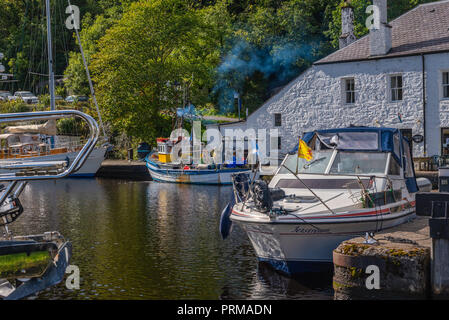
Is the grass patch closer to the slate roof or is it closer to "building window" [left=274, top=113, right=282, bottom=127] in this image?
the slate roof

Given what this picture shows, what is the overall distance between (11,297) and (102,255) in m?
5.05

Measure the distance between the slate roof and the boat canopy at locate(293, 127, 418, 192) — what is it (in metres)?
18.2

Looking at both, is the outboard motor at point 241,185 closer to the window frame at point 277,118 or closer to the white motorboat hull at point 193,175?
the white motorboat hull at point 193,175

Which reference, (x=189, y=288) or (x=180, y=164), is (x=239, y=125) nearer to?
(x=180, y=164)

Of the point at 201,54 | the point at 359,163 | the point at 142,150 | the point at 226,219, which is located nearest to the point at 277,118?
the point at 142,150

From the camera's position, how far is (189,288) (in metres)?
12.8

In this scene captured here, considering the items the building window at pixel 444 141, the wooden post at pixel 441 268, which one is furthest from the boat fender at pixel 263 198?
the building window at pixel 444 141

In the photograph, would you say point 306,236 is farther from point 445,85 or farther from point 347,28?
point 347,28

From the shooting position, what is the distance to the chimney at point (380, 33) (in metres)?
34.2

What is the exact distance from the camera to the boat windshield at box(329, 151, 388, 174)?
15172 millimetres

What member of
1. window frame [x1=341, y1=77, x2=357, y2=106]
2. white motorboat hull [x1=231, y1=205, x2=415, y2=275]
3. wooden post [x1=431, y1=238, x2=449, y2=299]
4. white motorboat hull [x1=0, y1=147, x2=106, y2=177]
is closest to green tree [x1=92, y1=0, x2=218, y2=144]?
white motorboat hull [x1=0, y1=147, x2=106, y2=177]

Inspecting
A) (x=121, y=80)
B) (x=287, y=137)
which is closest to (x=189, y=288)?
(x=287, y=137)

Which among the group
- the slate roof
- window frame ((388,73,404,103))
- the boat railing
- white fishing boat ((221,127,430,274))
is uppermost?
the slate roof

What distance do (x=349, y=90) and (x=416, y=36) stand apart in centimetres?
478
